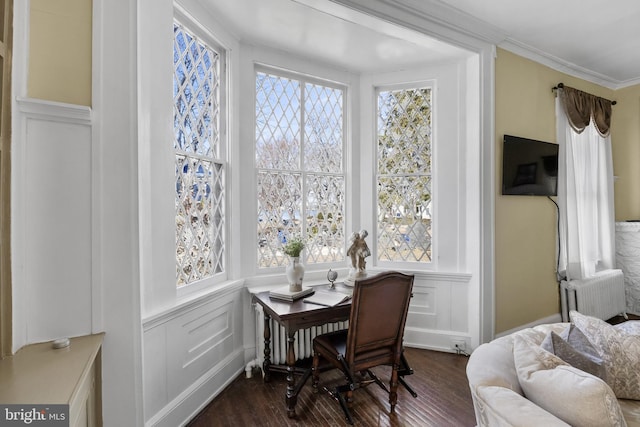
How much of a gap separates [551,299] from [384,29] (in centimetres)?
314

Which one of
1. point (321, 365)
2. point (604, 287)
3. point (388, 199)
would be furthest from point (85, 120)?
point (604, 287)

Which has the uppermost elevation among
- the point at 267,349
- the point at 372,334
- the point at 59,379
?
the point at 59,379

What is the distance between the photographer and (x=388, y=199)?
3.06m

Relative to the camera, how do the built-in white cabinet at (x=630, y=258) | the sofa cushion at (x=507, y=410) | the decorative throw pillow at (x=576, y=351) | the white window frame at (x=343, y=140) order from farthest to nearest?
the built-in white cabinet at (x=630, y=258)
the white window frame at (x=343, y=140)
the decorative throw pillow at (x=576, y=351)
the sofa cushion at (x=507, y=410)

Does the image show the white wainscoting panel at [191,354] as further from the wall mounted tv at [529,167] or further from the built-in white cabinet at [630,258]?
the built-in white cabinet at [630,258]

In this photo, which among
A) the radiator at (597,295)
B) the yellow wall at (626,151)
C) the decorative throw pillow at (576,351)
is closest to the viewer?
the decorative throw pillow at (576,351)

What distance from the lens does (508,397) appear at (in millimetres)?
1007

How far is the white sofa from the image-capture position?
0.93 m

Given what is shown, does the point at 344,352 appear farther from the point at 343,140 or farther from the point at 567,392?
the point at 343,140

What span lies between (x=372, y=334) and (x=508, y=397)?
0.91 m

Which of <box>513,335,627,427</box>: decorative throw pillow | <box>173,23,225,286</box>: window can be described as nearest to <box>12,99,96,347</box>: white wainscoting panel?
<box>173,23,225,286</box>: window

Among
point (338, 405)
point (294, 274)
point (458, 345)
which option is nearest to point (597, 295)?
point (458, 345)

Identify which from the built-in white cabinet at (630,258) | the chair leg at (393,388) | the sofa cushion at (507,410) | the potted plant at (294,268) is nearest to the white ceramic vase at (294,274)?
the potted plant at (294,268)

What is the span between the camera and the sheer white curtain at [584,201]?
Result: 3.19 m
